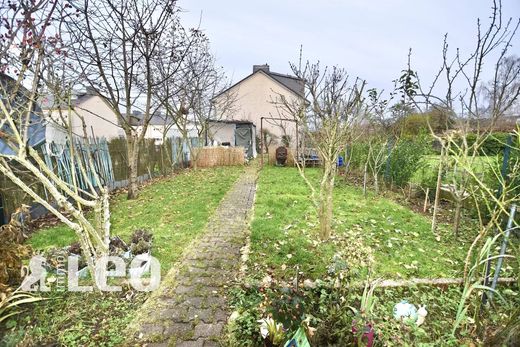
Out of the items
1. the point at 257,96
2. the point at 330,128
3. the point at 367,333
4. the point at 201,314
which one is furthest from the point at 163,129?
the point at 367,333

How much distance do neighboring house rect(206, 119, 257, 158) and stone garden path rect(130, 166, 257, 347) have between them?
51.3 ft

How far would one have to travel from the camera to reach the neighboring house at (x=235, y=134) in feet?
66.6

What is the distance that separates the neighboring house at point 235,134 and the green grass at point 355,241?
1402 centimetres

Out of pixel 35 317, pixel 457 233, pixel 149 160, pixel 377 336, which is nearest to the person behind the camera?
pixel 377 336

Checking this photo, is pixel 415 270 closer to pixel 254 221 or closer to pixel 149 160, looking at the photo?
pixel 254 221

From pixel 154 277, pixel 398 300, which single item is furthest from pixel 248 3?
pixel 398 300

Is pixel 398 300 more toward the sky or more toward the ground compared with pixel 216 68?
more toward the ground

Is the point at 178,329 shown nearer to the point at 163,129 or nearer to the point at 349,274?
the point at 349,274

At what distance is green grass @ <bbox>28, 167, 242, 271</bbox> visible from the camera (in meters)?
4.49

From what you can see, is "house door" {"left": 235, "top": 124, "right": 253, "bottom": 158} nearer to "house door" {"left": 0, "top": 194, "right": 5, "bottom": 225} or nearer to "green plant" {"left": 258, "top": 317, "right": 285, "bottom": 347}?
"house door" {"left": 0, "top": 194, "right": 5, "bottom": 225}

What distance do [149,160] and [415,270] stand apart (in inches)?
428

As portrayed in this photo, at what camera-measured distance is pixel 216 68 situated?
17.3 metres

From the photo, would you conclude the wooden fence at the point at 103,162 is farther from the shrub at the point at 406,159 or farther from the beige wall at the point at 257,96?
the beige wall at the point at 257,96

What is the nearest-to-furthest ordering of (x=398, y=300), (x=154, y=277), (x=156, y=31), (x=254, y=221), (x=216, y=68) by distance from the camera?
(x=398, y=300) → (x=154, y=277) → (x=254, y=221) → (x=156, y=31) → (x=216, y=68)
